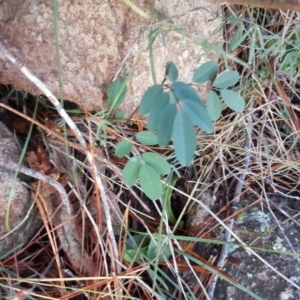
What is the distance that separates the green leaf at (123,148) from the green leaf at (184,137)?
0.35 metres

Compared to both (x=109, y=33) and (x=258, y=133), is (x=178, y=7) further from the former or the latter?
(x=258, y=133)

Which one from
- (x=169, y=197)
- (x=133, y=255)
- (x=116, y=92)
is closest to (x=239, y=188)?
(x=169, y=197)

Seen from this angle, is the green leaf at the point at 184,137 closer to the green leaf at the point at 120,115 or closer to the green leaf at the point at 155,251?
the green leaf at the point at 120,115

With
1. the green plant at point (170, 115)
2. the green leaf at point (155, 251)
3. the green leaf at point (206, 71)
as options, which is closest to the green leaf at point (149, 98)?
the green plant at point (170, 115)

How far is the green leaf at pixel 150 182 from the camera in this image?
3.15 feet

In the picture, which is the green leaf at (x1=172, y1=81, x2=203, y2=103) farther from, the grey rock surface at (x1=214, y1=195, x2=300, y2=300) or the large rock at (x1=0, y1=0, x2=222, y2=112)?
the grey rock surface at (x1=214, y1=195, x2=300, y2=300)

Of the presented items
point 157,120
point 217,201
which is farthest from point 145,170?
point 217,201

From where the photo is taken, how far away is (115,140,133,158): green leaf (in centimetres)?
103

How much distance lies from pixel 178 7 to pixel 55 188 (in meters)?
0.53

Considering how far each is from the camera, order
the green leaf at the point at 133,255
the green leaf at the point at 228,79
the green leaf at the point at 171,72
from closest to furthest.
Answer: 1. the green leaf at the point at 171,72
2. the green leaf at the point at 228,79
3. the green leaf at the point at 133,255

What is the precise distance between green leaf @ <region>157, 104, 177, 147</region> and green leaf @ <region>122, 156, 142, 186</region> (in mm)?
268

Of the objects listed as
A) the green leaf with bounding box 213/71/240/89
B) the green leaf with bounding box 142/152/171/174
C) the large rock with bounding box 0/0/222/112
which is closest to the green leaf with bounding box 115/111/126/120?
the large rock with bounding box 0/0/222/112

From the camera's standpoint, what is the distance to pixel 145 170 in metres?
0.97

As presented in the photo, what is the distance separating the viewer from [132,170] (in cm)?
98
